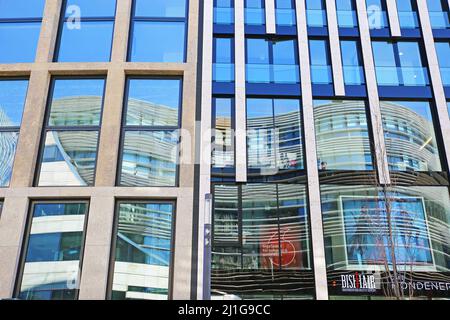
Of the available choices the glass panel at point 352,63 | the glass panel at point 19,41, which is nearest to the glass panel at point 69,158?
the glass panel at point 19,41

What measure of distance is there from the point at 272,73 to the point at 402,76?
15.5 feet

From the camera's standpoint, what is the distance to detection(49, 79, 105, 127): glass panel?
42.5 feet

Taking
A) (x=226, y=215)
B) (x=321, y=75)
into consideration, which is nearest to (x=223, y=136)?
(x=226, y=215)

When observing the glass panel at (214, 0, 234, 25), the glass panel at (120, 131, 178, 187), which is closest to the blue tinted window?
the glass panel at (214, 0, 234, 25)

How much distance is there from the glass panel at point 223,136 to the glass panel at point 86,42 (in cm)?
404

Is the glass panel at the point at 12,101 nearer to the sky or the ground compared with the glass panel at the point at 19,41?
nearer to the ground

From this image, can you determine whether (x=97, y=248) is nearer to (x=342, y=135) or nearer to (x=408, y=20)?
(x=342, y=135)

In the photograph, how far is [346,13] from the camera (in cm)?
1622

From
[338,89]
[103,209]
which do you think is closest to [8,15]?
[103,209]

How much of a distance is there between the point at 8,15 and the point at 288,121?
33.6 feet

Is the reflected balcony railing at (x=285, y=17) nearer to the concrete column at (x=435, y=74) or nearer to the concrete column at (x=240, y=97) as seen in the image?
the concrete column at (x=240, y=97)

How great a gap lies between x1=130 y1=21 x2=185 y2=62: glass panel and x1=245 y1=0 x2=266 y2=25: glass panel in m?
2.96

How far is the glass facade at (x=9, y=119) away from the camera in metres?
12.4
